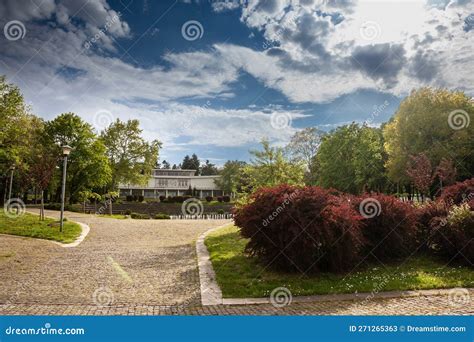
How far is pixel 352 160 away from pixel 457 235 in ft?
98.9

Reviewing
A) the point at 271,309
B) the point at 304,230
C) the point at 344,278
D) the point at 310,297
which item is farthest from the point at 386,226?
the point at 271,309

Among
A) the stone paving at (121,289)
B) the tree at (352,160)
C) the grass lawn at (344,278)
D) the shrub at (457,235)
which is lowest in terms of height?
the stone paving at (121,289)

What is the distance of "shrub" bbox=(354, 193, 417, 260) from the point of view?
911cm

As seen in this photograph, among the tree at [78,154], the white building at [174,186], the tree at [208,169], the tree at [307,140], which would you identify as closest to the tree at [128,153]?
the tree at [78,154]

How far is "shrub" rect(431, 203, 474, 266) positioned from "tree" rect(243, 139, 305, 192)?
6490mm

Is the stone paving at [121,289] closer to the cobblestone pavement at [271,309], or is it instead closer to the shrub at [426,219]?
the cobblestone pavement at [271,309]

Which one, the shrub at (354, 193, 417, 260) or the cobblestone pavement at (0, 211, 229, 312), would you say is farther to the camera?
the shrub at (354, 193, 417, 260)

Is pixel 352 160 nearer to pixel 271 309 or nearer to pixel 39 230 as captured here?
pixel 39 230

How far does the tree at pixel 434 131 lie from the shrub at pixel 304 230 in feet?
70.0

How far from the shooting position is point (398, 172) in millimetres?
29109

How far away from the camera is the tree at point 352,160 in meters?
36.7

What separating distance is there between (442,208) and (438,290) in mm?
4009

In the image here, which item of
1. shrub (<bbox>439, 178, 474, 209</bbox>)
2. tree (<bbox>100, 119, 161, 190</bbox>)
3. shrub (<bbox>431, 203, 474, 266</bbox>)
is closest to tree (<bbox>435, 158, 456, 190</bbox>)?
shrub (<bbox>439, 178, 474, 209</bbox>)

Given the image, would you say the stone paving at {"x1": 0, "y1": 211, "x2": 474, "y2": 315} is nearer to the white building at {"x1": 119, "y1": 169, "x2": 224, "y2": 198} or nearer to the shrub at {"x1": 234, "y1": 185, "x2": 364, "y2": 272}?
the shrub at {"x1": 234, "y1": 185, "x2": 364, "y2": 272}
